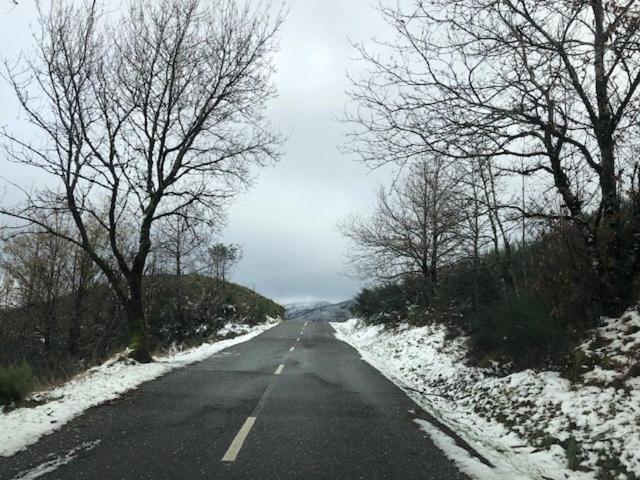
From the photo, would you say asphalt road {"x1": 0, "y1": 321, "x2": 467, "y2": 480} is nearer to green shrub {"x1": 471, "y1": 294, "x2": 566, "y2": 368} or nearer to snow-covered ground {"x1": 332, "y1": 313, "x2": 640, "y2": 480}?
snow-covered ground {"x1": 332, "y1": 313, "x2": 640, "y2": 480}

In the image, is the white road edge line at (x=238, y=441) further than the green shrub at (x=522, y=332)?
No

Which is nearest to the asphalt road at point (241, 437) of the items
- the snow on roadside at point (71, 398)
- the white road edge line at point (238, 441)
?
the white road edge line at point (238, 441)

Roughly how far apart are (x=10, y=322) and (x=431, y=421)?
927 inches

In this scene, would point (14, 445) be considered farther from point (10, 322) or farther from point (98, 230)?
point (10, 322)

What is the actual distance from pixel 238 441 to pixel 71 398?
Result: 12.4ft

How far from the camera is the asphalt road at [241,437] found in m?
5.37

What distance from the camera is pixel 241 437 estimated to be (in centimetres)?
664

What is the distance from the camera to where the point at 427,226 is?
24297mm

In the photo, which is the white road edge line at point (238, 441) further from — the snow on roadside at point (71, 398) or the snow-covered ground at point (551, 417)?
the snow-covered ground at point (551, 417)

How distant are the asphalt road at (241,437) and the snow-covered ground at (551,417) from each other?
0.67m

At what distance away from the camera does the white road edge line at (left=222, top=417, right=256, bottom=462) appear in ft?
18.9

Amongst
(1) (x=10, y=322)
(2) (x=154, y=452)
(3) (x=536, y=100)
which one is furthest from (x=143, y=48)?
(1) (x=10, y=322)

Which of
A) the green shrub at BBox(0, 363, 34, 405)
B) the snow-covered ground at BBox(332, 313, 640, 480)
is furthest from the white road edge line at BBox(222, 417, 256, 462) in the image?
the green shrub at BBox(0, 363, 34, 405)

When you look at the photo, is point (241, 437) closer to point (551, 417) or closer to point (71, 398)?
point (71, 398)
